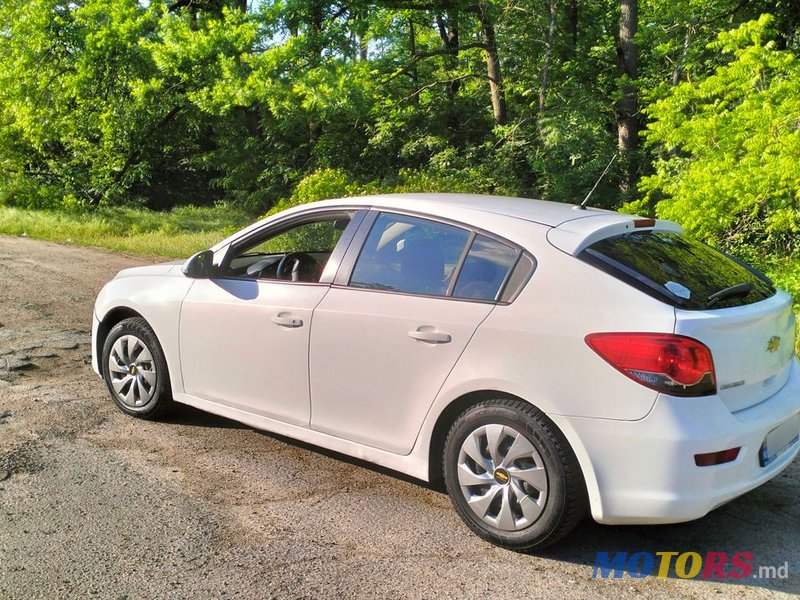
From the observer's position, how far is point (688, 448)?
10.7 ft

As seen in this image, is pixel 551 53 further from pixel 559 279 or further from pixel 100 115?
pixel 559 279

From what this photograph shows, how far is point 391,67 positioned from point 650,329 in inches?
783

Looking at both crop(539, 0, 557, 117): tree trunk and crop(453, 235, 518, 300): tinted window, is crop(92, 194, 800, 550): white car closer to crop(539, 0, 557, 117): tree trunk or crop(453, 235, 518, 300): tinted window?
crop(453, 235, 518, 300): tinted window

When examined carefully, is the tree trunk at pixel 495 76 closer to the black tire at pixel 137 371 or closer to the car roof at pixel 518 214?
the black tire at pixel 137 371

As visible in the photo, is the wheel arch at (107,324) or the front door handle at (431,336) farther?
the wheel arch at (107,324)

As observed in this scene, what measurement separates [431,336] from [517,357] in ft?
1.57

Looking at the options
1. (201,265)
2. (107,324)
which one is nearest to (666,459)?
(201,265)

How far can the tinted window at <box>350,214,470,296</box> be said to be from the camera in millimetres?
4047

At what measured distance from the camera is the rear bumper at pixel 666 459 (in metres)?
3.29

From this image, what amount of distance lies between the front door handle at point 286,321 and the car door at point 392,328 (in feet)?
0.41

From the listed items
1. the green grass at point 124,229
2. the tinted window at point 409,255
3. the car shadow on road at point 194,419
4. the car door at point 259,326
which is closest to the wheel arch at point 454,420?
the tinted window at point 409,255

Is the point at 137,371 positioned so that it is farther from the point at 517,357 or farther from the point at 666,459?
the point at 666,459

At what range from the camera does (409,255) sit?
13.8 ft

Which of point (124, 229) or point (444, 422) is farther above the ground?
point (444, 422)
